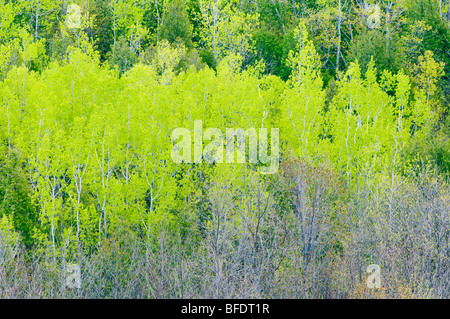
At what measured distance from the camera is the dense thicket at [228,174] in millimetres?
24797

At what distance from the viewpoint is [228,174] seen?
102 feet

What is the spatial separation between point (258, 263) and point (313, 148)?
1242cm

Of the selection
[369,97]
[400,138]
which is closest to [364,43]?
[369,97]

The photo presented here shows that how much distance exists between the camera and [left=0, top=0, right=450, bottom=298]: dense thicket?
24.8 meters

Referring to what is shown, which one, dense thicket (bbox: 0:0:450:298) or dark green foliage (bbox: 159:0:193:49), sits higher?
dark green foliage (bbox: 159:0:193:49)

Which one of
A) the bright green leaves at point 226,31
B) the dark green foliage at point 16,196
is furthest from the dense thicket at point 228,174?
the bright green leaves at point 226,31

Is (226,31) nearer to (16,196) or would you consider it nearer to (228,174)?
(228,174)

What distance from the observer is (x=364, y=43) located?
137 feet

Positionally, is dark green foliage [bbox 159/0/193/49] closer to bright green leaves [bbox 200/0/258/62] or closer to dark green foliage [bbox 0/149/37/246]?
bright green leaves [bbox 200/0/258/62]

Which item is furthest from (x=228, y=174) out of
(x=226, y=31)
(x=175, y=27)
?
(x=175, y=27)

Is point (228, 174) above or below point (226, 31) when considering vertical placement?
below

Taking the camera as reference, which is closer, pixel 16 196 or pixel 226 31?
pixel 16 196

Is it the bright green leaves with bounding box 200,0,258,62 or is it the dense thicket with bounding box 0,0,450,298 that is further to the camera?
the bright green leaves with bounding box 200,0,258,62

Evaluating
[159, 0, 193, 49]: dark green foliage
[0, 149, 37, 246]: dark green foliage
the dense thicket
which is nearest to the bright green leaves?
the dense thicket
